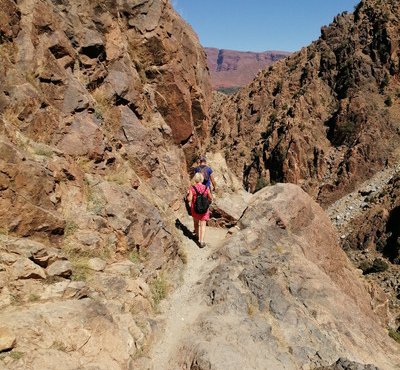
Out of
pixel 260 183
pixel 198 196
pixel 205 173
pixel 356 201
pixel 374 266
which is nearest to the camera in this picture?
pixel 198 196

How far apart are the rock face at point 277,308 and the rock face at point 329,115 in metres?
42.0

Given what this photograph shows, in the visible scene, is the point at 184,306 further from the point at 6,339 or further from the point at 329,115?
the point at 329,115

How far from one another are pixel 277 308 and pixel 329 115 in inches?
2293

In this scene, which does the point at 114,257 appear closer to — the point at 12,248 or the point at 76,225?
the point at 76,225

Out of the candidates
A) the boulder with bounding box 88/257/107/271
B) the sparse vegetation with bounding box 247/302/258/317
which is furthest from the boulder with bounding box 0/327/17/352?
the sparse vegetation with bounding box 247/302/258/317

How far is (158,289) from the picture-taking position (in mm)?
9836

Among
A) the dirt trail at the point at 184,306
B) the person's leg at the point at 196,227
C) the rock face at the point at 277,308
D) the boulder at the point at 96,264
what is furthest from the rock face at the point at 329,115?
the boulder at the point at 96,264

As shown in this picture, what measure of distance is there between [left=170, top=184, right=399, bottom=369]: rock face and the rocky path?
31.7m

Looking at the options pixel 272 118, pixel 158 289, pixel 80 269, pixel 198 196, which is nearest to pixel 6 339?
pixel 80 269

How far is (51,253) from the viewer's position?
7.49 meters

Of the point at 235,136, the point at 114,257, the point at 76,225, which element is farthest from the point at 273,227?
the point at 235,136

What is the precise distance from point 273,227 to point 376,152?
45.2 metres

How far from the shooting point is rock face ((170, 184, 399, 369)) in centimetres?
788

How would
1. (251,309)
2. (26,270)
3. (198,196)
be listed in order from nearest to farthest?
1. (26,270)
2. (251,309)
3. (198,196)
